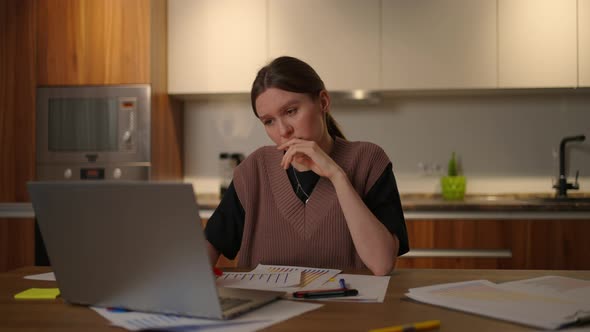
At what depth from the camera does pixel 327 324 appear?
84cm

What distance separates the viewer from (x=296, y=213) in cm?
154

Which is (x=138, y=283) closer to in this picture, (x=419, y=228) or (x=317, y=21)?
(x=419, y=228)

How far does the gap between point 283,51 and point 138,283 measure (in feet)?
7.97

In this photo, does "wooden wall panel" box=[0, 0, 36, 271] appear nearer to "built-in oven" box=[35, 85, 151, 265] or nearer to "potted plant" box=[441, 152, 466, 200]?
"built-in oven" box=[35, 85, 151, 265]

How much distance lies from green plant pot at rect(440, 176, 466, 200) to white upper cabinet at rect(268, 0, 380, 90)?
664 millimetres

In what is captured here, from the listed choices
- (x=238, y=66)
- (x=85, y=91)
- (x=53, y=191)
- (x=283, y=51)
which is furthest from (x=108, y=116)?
(x=53, y=191)

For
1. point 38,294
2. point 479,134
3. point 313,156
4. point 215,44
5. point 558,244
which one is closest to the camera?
point 38,294

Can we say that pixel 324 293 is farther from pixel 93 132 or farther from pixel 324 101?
pixel 93 132

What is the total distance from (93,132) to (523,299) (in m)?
2.62

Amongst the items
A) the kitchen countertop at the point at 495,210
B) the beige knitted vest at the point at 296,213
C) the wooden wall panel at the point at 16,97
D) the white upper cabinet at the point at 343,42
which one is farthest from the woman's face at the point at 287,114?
the wooden wall panel at the point at 16,97

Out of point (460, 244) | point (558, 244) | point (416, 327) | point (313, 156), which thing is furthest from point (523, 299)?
point (558, 244)

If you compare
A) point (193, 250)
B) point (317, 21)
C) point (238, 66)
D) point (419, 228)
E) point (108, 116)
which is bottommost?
point (419, 228)

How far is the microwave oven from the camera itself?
121 inches

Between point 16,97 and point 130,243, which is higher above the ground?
point 16,97
